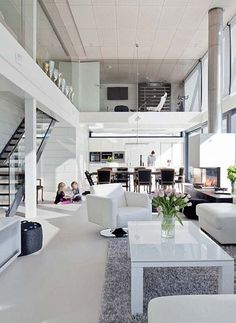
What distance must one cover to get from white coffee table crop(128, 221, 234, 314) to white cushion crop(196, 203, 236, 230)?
3.12 ft

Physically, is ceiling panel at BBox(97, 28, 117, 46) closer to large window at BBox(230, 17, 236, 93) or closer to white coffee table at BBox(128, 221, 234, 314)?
large window at BBox(230, 17, 236, 93)

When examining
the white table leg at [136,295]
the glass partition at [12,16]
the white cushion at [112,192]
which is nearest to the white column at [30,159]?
the glass partition at [12,16]

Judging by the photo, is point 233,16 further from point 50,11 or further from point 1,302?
point 1,302

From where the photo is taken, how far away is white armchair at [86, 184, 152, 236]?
14.5 feet

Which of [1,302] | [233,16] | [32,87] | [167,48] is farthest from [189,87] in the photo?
[1,302]

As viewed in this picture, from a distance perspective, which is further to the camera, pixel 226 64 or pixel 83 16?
pixel 226 64

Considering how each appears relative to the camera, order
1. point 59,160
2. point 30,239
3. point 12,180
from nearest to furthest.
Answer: point 30,239 < point 12,180 < point 59,160

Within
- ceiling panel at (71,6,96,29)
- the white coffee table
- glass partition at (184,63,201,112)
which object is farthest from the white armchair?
glass partition at (184,63,201,112)

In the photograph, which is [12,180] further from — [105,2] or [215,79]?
[215,79]

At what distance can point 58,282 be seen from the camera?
9.75 ft

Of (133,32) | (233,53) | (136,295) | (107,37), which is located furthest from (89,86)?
(136,295)

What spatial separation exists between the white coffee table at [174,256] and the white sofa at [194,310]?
79 centimetres

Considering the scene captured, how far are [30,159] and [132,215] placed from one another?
2.66 m

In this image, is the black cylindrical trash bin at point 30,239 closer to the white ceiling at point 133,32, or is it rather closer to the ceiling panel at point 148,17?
the white ceiling at point 133,32
